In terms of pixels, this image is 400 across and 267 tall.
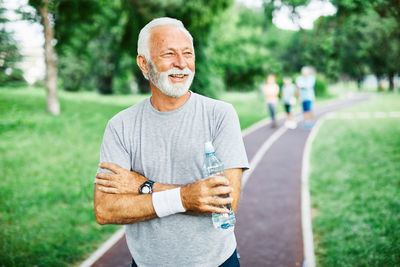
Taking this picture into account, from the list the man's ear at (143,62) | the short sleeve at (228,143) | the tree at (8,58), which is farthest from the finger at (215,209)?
the tree at (8,58)

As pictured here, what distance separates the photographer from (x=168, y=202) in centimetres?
198

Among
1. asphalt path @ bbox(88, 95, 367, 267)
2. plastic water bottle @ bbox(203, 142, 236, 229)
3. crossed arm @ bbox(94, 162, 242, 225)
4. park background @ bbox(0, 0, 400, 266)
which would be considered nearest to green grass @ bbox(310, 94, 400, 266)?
park background @ bbox(0, 0, 400, 266)

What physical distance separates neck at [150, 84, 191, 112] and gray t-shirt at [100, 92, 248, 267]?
51mm

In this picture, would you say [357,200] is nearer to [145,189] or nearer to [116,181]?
[145,189]

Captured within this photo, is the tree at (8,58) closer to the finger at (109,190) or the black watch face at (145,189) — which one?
the finger at (109,190)

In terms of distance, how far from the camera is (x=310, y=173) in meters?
8.43

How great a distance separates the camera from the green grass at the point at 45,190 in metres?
5.10

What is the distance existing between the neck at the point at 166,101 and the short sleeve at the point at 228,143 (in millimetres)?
255

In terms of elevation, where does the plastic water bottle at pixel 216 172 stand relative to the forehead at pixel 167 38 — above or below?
below

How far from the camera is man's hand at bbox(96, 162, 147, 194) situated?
6.85ft

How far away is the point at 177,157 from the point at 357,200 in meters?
5.35

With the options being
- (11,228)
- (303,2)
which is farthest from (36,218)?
(303,2)

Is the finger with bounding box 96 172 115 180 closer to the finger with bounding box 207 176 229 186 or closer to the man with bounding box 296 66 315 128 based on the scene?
the finger with bounding box 207 176 229 186

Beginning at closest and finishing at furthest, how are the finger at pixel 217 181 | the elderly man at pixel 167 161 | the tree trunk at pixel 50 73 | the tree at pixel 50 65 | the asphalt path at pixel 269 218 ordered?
the finger at pixel 217 181
the elderly man at pixel 167 161
the asphalt path at pixel 269 218
the tree at pixel 50 65
the tree trunk at pixel 50 73
